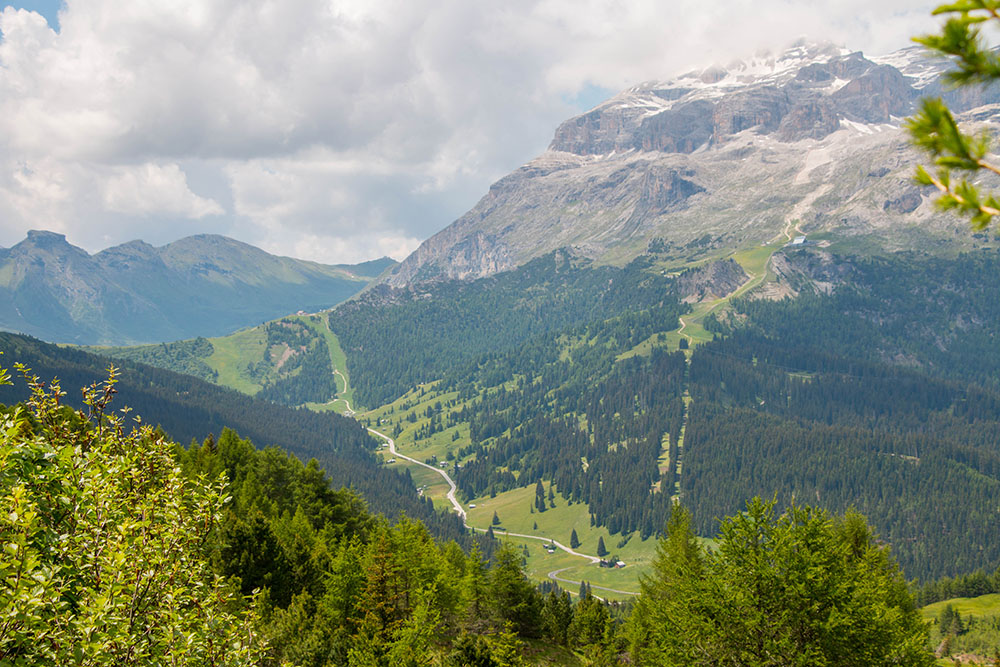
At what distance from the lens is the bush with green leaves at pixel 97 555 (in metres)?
11.7

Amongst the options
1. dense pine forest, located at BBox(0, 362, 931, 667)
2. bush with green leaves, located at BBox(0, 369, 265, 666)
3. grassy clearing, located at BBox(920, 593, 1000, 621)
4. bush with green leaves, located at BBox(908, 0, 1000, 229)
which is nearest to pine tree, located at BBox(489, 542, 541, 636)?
dense pine forest, located at BBox(0, 362, 931, 667)

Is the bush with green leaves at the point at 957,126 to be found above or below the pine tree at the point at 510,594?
above

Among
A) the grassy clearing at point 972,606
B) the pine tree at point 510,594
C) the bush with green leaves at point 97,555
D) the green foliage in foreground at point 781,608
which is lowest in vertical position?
the grassy clearing at point 972,606

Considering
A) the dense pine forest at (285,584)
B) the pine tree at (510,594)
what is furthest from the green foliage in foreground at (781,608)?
the pine tree at (510,594)

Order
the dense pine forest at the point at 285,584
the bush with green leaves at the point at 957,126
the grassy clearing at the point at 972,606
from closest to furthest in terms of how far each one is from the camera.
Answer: the bush with green leaves at the point at 957,126 → the dense pine forest at the point at 285,584 → the grassy clearing at the point at 972,606

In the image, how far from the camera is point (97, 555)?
13.7 meters

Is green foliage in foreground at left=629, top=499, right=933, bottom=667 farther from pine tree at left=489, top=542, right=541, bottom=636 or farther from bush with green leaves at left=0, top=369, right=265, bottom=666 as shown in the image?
pine tree at left=489, top=542, right=541, bottom=636

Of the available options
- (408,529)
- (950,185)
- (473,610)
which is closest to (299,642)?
(408,529)

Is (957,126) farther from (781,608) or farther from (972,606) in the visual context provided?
(972,606)

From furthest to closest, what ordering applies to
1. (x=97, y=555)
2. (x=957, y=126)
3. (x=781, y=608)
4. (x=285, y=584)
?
1. (x=285, y=584)
2. (x=781, y=608)
3. (x=97, y=555)
4. (x=957, y=126)

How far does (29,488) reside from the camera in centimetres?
1375

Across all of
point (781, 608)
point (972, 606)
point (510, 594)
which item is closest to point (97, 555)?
point (781, 608)

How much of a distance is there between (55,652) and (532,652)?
5681 cm

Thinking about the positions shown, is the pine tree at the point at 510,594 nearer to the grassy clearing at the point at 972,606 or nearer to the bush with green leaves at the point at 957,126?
the bush with green leaves at the point at 957,126
